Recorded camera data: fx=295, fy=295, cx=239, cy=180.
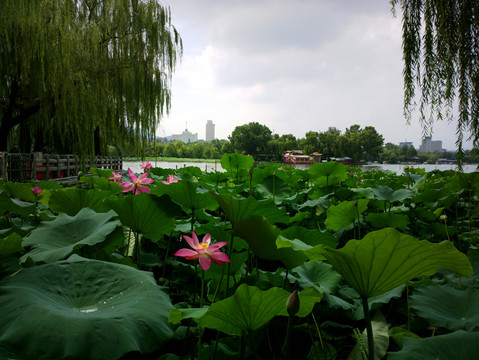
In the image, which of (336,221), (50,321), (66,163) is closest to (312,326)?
(336,221)

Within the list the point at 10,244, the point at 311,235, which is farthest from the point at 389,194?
the point at 10,244

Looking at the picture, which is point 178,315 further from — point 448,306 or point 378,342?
point 448,306

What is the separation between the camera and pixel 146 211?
90 centimetres

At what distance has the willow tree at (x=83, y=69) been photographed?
15.3 ft

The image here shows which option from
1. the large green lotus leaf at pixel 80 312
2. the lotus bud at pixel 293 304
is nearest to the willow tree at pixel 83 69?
the large green lotus leaf at pixel 80 312

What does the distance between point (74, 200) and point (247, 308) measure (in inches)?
33.7

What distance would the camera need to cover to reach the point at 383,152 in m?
43.5

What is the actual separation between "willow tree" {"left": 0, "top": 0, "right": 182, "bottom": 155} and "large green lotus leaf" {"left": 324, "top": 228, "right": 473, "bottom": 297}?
5460 millimetres

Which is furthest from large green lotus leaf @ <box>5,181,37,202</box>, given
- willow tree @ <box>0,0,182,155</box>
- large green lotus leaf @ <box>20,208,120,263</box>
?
willow tree @ <box>0,0,182,155</box>

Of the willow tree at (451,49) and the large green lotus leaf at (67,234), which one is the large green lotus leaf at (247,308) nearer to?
the large green lotus leaf at (67,234)

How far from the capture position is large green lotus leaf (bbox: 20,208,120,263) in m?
0.71

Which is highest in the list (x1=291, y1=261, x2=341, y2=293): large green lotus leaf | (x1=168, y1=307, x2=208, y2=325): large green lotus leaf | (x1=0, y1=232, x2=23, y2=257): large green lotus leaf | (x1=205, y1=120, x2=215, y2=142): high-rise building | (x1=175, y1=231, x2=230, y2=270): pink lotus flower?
(x1=205, y1=120, x2=215, y2=142): high-rise building

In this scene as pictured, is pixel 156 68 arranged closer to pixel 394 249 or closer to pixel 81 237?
pixel 81 237

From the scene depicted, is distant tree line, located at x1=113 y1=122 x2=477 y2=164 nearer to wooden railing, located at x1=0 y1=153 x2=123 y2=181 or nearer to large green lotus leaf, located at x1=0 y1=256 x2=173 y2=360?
wooden railing, located at x1=0 y1=153 x2=123 y2=181
